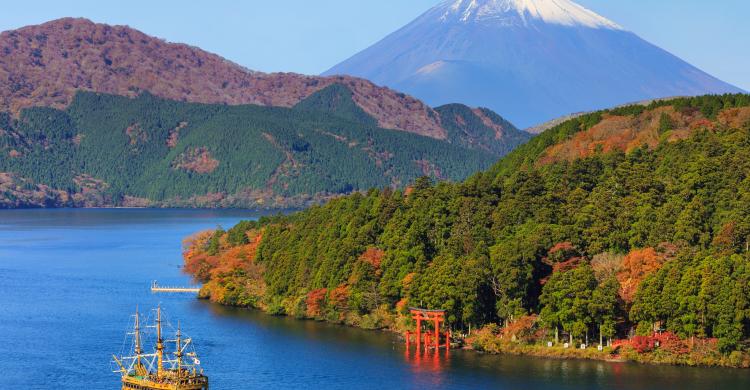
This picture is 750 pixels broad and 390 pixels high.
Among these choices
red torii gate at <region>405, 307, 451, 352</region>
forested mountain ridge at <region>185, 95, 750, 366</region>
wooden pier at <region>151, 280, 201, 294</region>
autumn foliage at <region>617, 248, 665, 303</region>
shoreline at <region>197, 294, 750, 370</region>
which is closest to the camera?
shoreline at <region>197, 294, 750, 370</region>

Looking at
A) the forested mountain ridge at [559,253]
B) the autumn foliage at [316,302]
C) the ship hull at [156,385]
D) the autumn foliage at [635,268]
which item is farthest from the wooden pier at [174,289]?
the ship hull at [156,385]

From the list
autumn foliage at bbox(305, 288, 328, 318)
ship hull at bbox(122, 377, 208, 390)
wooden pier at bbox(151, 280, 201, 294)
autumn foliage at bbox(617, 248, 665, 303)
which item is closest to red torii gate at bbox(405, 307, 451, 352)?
autumn foliage at bbox(617, 248, 665, 303)

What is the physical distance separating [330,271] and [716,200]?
26.3m

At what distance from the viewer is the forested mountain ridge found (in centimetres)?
7094

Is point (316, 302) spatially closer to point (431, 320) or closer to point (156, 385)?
point (431, 320)

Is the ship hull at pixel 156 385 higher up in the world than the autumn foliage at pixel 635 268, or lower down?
lower down

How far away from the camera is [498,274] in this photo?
77.6 meters

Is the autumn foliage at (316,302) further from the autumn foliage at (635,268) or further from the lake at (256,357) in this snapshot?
the autumn foliage at (635,268)

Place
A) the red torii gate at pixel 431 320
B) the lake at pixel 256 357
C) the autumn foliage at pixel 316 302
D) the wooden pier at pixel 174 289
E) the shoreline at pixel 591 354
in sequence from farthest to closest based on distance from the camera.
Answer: the wooden pier at pixel 174 289, the autumn foliage at pixel 316 302, the red torii gate at pixel 431 320, the shoreline at pixel 591 354, the lake at pixel 256 357

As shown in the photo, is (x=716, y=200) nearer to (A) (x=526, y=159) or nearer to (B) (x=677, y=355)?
(B) (x=677, y=355)

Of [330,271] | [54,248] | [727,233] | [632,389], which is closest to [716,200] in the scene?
[727,233]

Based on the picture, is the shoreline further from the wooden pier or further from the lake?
the wooden pier

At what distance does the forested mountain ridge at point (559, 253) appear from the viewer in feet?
233

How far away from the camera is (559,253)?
7856cm
